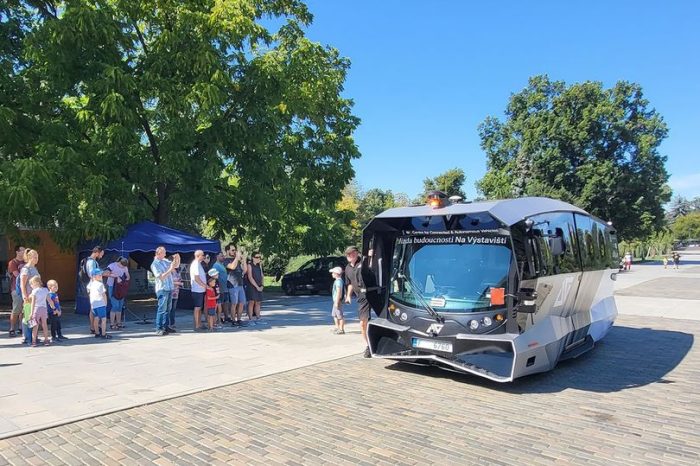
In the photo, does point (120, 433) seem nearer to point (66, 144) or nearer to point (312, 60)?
point (66, 144)

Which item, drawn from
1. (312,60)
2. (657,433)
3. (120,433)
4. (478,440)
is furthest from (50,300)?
(312,60)

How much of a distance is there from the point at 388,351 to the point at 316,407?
2.07 m

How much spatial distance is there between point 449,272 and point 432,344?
1.08 m

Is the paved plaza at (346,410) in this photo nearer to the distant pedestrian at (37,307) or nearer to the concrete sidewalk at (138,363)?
the concrete sidewalk at (138,363)

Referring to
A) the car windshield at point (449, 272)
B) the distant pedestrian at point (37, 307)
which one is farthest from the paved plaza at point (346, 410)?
the car windshield at point (449, 272)

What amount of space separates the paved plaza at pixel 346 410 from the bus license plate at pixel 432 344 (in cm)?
51

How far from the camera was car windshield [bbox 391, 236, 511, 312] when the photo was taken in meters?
7.14

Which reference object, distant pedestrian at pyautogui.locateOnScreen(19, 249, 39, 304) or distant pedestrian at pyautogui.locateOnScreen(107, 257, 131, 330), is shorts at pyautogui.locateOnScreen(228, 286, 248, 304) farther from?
distant pedestrian at pyautogui.locateOnScreen(19, 249, 39, 304)

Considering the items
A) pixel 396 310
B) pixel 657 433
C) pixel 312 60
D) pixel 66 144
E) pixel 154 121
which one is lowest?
pixel 657 433

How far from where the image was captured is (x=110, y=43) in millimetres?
15375

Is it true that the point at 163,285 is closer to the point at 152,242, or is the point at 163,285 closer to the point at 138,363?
the point at 138,363

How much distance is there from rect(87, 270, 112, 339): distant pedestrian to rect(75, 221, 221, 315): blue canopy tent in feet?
10.1

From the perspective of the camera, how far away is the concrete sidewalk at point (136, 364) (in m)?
6.20

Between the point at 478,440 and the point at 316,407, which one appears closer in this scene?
the point at 478,440
